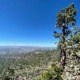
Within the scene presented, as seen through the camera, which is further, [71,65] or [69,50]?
[69,50]

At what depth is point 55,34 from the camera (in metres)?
53.1

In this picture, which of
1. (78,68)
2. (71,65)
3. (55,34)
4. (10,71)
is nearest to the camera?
(78,68)

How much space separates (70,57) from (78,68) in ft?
25.1

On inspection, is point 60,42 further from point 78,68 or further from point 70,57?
point 78,68

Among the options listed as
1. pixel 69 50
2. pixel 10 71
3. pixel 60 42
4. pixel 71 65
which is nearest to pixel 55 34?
pixel 60 42

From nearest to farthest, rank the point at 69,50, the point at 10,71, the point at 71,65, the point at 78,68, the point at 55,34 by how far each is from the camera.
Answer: the point at 78,68 → the point at 71,65 → the point at 69,50 → the point at 55,34 → the point at 10,71

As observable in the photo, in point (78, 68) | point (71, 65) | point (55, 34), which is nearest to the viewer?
point (78, 68)

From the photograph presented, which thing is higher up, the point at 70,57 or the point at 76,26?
the point at 76,26

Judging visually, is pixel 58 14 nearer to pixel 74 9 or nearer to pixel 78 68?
pixel 74 9

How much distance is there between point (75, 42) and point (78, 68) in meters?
7.70

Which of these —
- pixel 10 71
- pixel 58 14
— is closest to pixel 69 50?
pixel 58 14

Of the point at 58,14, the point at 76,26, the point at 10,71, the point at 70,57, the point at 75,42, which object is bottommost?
the point at 10,71

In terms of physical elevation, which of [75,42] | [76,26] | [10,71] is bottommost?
[10,71]

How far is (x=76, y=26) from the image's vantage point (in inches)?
1970
